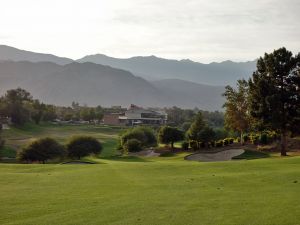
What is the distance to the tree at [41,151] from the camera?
62.7 metres

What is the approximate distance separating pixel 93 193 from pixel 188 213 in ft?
19.0

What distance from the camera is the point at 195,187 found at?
1888 cm

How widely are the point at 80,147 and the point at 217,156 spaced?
25817mm

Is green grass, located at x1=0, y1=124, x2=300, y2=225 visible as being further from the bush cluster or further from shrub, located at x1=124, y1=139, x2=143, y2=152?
the bush cluster

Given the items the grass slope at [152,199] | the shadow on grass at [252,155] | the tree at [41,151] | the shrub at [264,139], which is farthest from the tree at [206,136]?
the grass slope at [152,199]

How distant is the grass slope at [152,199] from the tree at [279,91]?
716 inches

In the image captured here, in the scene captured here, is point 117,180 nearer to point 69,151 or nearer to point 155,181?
point 155,181

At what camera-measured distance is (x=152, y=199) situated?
1616 cm

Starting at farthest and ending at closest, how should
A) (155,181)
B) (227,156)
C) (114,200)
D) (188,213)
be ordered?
1. (227,156)
2. (155,181)
3. (114,200)
4. (188,213)

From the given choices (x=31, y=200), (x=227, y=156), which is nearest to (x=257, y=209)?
(x=31, y=200)

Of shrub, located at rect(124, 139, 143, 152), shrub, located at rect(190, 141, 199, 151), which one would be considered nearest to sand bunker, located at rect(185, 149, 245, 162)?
shrub, located at rect(190, 141, 199, 151)

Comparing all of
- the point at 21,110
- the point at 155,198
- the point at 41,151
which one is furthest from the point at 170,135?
the point at 21,110

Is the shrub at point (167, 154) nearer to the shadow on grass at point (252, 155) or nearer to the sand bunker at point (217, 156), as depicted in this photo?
the sand bunker at point (217, 156)

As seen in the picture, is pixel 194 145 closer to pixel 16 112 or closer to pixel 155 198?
pixel 155 198
